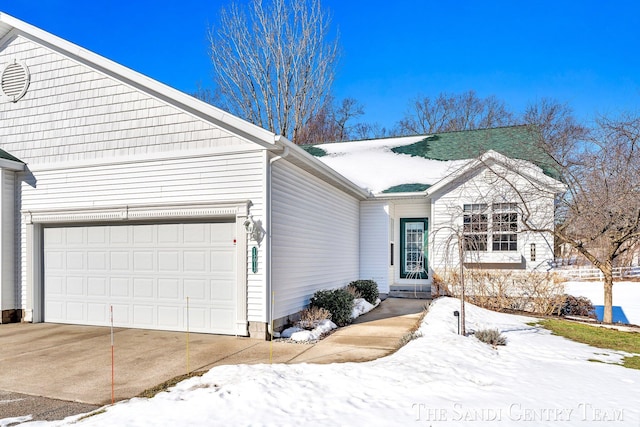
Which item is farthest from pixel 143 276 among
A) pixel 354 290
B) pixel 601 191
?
pixel 601 191

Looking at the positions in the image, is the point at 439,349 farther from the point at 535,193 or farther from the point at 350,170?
the point at 350,170

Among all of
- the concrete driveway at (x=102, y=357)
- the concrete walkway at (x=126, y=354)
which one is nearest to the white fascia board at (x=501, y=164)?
the concrete walkway at (x=126, y=354)

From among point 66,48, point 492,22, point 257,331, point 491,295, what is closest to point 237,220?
point 257,331

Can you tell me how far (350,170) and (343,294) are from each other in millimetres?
7120

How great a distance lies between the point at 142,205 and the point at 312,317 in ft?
14.0

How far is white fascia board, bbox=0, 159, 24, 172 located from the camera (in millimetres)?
9609

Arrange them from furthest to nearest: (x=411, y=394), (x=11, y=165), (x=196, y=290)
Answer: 1. (x=11, y=165)
2. (x=196, y=290)
3. (x=411, y=394)

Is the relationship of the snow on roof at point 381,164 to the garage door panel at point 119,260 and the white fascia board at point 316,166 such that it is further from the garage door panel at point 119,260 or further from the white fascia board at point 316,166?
Result: the garage door panel at point 119,260

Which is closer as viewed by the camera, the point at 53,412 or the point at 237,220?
the point at 53,412

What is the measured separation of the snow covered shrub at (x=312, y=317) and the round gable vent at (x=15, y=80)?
27.2 ft

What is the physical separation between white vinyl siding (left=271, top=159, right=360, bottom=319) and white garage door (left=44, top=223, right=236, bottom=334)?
964mm

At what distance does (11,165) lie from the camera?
32.0 feet

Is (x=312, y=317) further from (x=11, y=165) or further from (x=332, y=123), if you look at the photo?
(x=332, y=123)

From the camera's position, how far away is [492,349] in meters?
7.11
